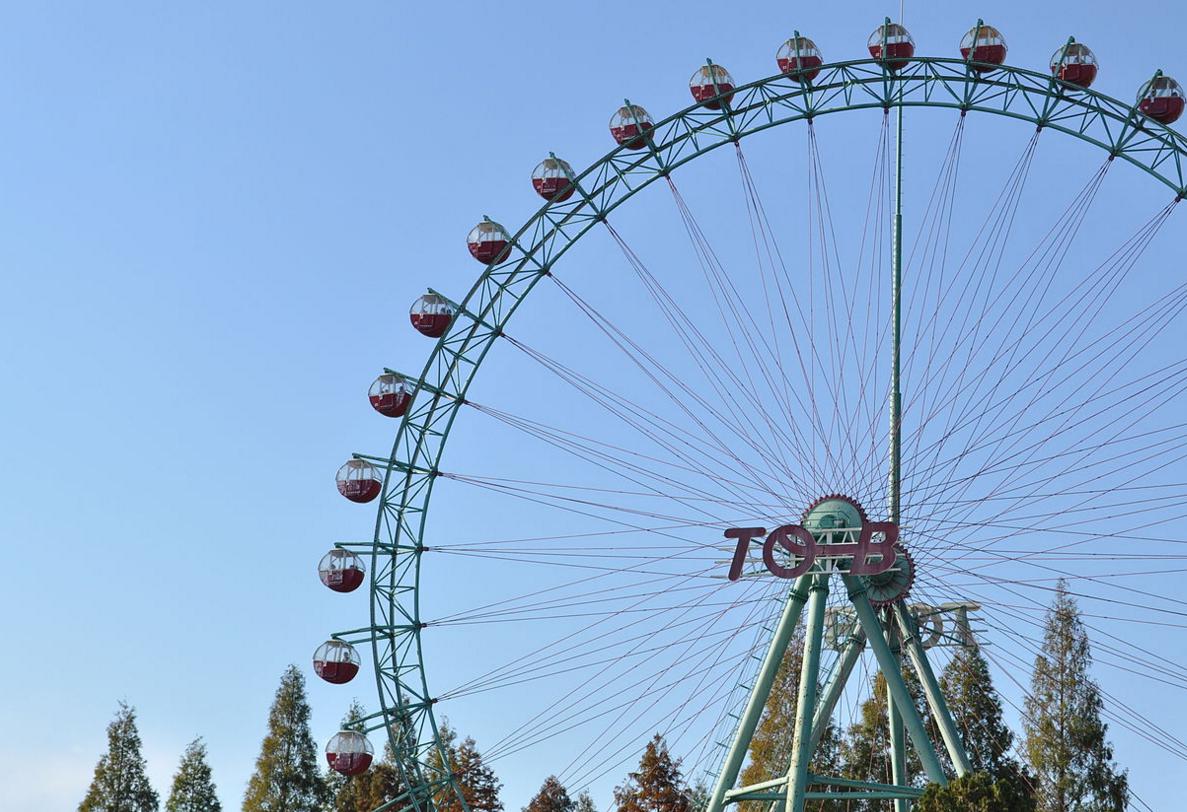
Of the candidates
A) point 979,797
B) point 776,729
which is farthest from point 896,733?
point 776,729

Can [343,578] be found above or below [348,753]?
above

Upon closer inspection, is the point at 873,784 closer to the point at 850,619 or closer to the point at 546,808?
the point at 850,619

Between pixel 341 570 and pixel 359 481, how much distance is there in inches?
73.7

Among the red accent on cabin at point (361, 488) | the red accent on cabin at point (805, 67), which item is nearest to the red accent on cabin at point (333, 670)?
the red accent on cabin at point (361, 488)

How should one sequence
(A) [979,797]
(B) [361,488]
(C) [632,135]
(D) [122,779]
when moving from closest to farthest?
(A) [979,797]
(B) [361,488]
(C) [632,135]
(D) [122,779]

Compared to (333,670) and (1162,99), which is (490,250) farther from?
(1162,99)

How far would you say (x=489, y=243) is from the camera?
39656mm

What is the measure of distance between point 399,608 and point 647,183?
10088 mm

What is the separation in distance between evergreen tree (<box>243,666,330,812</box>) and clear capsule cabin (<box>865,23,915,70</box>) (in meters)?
30.2

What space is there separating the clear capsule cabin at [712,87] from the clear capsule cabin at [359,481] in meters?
10.2

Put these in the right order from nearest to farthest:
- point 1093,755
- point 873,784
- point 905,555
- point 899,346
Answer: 1. point 873,784
2. point 905,555
3. point 899,346
4. point 1093,755

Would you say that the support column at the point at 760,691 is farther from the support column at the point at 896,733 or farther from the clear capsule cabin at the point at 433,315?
the clear capsule cabin at the point at 433,315

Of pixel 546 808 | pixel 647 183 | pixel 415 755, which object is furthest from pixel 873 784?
pixel 546 808

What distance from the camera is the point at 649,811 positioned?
57.1 m
